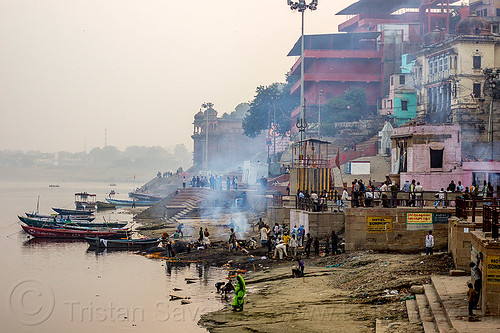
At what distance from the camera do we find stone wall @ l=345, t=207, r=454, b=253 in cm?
2534

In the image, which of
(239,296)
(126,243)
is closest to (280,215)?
(126,243)

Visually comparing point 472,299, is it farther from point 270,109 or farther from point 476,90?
point 270,109

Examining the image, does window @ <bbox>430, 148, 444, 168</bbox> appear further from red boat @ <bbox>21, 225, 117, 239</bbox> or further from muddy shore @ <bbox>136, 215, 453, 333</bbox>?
red boat @ <bbox>21, 225, 117, 239</bbox>

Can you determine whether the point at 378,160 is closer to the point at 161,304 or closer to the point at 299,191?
the point at 299,191

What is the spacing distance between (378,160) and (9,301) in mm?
30930

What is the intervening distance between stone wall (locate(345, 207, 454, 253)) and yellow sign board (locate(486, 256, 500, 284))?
12.3m

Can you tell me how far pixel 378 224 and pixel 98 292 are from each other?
11.0 m

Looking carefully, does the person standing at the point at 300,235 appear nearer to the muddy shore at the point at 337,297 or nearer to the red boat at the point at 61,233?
the muddy shore at the point at 337,297

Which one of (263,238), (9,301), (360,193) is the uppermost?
(360,193)

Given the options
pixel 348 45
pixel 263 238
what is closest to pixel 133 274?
pixel 263 238

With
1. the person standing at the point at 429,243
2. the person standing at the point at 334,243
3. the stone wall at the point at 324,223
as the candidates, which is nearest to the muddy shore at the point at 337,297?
the person standing at the point at 429,243

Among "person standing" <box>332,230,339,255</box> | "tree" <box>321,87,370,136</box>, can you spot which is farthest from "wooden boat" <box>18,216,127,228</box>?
"person standing" <box>332,230,339,255</box>

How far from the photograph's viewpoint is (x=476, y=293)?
1359 centimetres

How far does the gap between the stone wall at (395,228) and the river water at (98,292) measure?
18.2 feet
